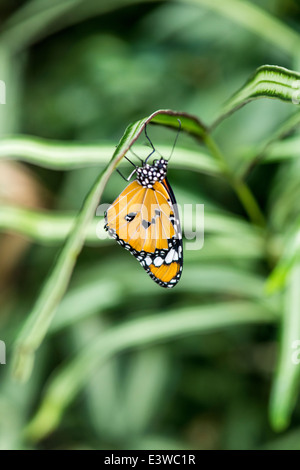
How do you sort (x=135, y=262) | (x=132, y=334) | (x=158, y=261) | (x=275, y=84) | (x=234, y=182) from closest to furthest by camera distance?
(x=275, y=84)
(x=158, y=261)
(x=234, y=182)
(x=132, y=334)
(x=135, y=262)

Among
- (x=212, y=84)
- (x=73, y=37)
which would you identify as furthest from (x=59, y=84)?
(x=212, y=84)

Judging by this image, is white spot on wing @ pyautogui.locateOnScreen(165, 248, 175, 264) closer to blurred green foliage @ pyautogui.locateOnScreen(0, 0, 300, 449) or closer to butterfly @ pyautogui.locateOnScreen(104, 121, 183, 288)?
butterfly @ pyautogui.locateOnScreen(104, 121, 183, 288)

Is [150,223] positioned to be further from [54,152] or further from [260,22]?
[260,22]

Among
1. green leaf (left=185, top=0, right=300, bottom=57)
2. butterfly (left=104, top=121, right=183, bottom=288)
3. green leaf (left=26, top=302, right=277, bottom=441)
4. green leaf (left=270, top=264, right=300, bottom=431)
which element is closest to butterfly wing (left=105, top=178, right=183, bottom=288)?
butterfly (left=104, top=121, right=183, bottom=288)

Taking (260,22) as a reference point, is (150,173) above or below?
below

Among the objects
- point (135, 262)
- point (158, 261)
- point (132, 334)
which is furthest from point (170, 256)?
point (135, 262)

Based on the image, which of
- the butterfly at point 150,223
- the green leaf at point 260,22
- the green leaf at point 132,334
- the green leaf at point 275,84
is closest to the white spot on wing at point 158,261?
the butterfly at point 150,223

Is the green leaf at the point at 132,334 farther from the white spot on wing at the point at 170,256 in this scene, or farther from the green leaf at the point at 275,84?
the green leaf at the point at 275,84

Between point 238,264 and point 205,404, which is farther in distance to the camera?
point 205,404

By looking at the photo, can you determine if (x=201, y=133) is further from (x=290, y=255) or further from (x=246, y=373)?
(x=246, y=373)
